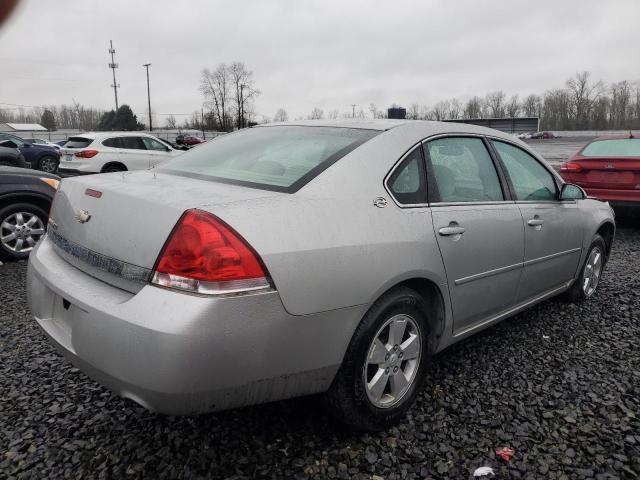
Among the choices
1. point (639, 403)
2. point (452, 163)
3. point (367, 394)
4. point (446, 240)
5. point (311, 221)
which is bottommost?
point (639, 403)

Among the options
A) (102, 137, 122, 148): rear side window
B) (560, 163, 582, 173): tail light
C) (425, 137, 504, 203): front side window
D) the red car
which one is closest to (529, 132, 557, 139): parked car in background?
(102, 137, 122, 148): rear side window

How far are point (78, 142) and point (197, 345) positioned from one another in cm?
1290

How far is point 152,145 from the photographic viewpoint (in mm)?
13492

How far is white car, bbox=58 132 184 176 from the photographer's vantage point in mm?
12461

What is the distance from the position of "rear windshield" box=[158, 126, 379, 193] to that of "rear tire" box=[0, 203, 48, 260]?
323cm

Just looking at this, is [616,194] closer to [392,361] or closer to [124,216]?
[392,361]

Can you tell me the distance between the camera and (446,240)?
8.13 feet

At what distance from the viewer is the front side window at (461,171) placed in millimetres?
2648

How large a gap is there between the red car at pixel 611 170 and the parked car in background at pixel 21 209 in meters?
6.93

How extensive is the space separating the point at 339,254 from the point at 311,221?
0.17 metres

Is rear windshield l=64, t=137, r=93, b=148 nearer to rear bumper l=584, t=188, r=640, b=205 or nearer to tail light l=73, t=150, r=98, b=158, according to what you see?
tail light l=73, t=150, r=98, b=158

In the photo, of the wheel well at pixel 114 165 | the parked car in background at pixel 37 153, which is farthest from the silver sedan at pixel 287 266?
the parked car in background at pixel 37 153

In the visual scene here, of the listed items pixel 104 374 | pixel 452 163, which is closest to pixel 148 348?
pixel 104 374

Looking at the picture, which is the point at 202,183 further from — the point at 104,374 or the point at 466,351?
the point at 466,351
